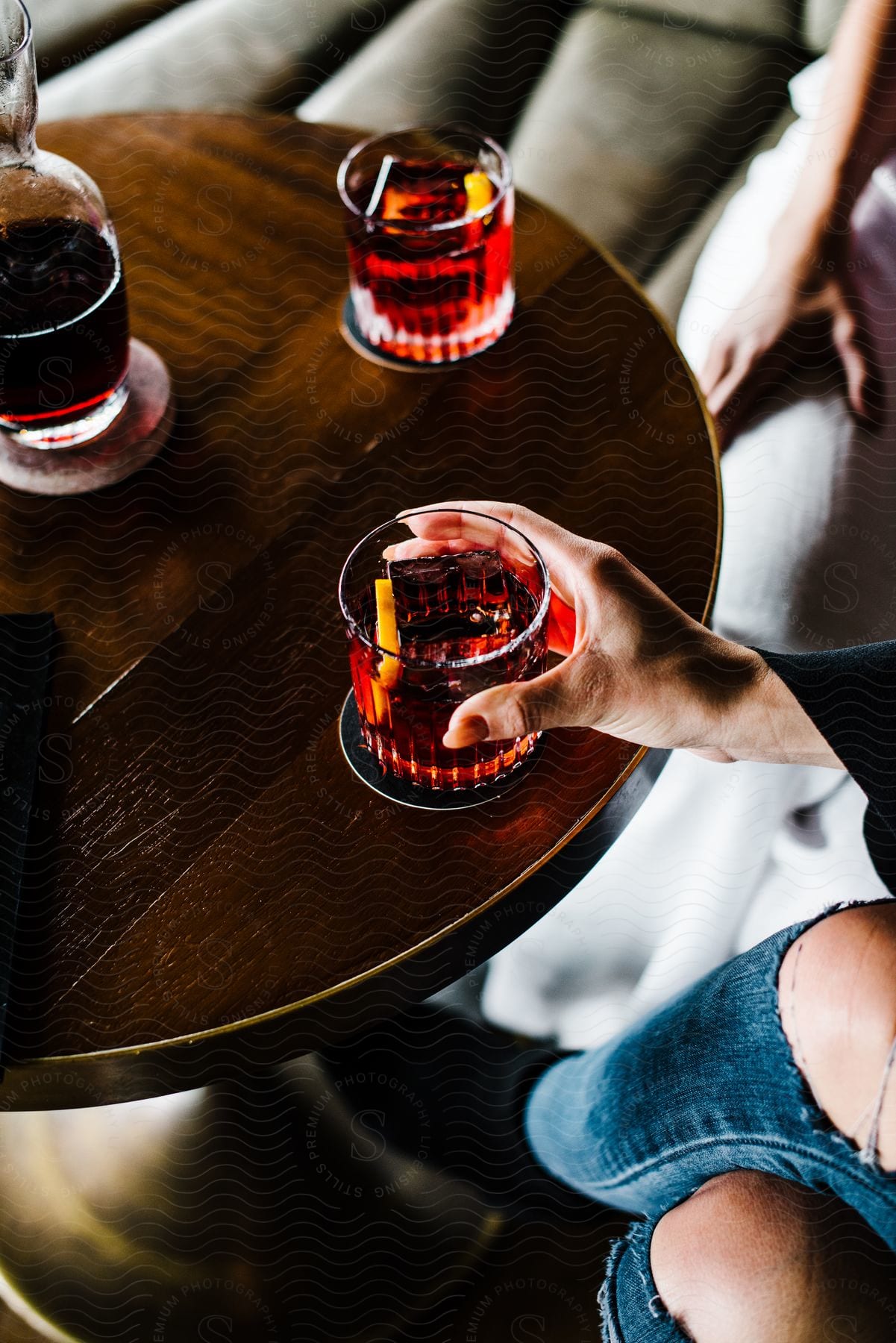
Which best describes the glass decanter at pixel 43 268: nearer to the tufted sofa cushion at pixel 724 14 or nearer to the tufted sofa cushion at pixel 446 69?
the tufted sofa cushion at pixel 446 69

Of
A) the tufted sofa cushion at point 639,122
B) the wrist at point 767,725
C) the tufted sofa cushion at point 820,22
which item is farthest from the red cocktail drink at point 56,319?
the tufted sofa cushion at point 820,22

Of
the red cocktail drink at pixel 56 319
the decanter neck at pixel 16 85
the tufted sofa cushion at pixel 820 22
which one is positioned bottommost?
the tufted sofa cushion at pixel 820 22

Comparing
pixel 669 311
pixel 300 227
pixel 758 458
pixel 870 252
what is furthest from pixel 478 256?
pixel 669 311

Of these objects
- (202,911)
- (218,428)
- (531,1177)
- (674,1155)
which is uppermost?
(218,428)

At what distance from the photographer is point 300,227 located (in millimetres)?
926

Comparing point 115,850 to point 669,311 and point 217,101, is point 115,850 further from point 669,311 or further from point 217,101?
point 217,101

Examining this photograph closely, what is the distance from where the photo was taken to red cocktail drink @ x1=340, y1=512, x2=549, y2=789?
2.10 feet

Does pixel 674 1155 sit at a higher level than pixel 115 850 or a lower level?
lower

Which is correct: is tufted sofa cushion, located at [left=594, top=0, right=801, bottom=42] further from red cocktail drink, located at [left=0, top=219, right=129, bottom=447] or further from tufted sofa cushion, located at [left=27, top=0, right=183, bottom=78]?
red cocktail drink, located at [left=0, top=219, right=129, bottom=447]

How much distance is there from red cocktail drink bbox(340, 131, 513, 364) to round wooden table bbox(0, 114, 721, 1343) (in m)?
0.03

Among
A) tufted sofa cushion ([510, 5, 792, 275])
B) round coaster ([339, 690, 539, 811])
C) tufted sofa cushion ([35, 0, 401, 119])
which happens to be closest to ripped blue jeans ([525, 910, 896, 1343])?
round coaster ([339, 690, 539, 811])

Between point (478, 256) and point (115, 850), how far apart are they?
47 centimetres

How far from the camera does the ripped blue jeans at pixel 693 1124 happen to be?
74 centimetres

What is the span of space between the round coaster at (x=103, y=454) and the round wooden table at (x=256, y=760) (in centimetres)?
1
